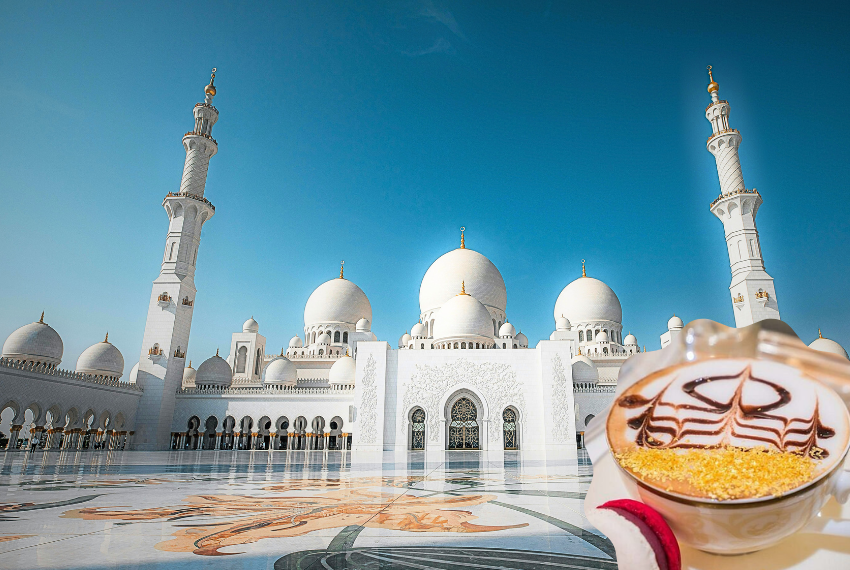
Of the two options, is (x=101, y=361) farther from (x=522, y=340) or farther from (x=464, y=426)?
(x=522, y=340)

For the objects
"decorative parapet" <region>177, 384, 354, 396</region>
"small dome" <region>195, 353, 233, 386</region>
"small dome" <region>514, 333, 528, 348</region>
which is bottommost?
"decorative parapet" <region>177, 384, 354, 396</region>

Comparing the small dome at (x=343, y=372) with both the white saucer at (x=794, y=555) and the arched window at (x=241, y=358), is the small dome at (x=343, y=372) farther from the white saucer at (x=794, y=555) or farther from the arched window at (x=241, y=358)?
the white saucer at (x=794, y=555)

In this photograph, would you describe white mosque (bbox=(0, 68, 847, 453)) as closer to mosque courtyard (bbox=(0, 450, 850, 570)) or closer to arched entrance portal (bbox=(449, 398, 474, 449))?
arched entrance portal (bbox=(449, 398, 474, 449))

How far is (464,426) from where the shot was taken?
15.5 meters

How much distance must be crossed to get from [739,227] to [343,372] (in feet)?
51.3

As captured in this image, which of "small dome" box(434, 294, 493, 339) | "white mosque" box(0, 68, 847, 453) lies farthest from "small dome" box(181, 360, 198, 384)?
"small dome" box(434, 294, 493, 339)

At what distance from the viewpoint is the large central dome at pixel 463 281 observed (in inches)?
843

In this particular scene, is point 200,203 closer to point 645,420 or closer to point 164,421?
point 164,421

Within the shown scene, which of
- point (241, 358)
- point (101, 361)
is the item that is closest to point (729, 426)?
point (101, 361)

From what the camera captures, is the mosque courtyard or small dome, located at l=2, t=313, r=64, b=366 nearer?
the mosque courtyard

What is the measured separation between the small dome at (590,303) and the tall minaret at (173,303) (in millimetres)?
17660

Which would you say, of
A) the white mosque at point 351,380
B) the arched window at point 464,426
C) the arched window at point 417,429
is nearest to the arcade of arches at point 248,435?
the white mosque at point 351,380

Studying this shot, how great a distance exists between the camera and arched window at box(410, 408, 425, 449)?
604 inches

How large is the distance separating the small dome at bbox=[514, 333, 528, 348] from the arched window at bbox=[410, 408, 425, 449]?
6.67 m
